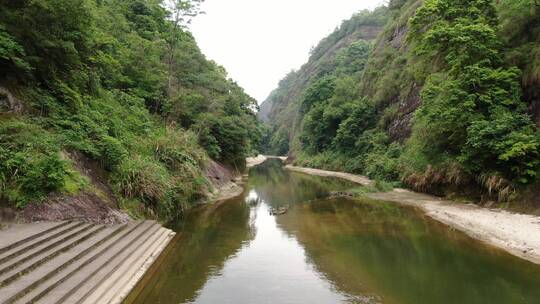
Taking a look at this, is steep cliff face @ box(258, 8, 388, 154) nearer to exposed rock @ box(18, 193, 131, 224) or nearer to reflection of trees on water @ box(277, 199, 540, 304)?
reflection of trees on water @ box(277, 199, 540, 304)

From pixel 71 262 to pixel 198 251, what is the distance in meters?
5.16

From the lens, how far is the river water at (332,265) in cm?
1019

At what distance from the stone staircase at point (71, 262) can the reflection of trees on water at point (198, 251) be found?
693mm

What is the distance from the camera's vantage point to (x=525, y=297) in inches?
390

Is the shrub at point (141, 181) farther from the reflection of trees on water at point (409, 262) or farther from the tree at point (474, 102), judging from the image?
the tree at point (474, 102)

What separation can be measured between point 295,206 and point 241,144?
1441cm

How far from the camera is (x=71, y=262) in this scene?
33.1 ft

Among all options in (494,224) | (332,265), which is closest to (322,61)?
(494,224)

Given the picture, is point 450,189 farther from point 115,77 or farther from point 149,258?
point 115,77

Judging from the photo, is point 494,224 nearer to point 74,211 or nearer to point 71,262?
point 71,262

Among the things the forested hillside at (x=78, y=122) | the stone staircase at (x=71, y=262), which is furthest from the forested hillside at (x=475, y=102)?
the stone staircase at (x=71, y=262)

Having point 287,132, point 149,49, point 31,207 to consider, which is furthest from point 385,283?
point 287,132

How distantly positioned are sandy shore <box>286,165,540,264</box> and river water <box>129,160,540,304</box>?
0.61 m

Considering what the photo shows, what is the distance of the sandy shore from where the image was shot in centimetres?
1378
